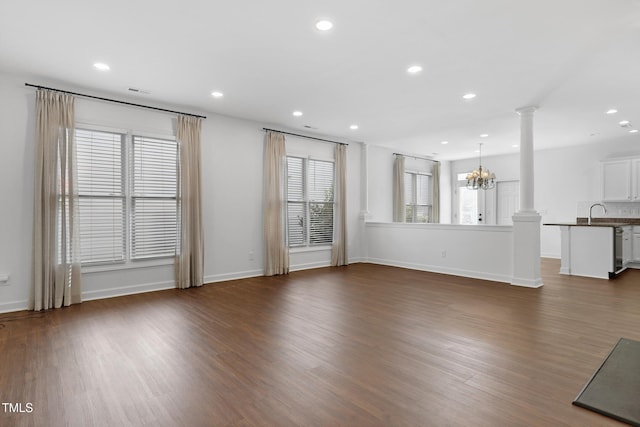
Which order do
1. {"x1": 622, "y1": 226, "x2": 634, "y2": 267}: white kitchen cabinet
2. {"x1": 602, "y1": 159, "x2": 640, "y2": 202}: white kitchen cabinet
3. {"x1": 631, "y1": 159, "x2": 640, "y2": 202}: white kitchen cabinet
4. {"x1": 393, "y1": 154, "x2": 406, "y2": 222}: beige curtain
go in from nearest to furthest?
1. {"x1": 622, "y1": 226, "x2": 634, "y2": 267}: white kitchen cabinet
2. {"x1": 631, "y1": 159, "x2": 640, "y2": 202}: white kitchen cabinet
3. {"x1": 602, "y1": 159, "x2": 640, "y2": 202}: white kitchen cabinet
4. {"x1": 393, "y1": 154, "x2": 406, "y2": 222}: beige curtain

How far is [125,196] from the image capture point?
5047 mm

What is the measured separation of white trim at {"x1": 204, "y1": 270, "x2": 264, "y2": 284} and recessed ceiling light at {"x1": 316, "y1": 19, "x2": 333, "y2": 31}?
14.2ft

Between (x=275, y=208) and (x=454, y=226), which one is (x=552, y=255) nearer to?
(x=454, y=226)

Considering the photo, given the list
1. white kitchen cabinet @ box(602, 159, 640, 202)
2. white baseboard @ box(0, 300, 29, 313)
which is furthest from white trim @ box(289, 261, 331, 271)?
white kitchen cabinet @ box(602, 159, 640, 202)

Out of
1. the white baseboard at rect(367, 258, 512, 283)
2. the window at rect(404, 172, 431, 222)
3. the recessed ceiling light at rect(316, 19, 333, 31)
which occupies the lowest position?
the white baseboard at rect(367, 258, 512, 283)

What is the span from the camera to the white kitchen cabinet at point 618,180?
7.68 metres

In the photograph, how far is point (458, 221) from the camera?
1119cm

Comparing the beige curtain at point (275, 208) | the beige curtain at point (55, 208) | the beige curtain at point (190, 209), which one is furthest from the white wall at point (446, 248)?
the beige curtain at point (55, 208)

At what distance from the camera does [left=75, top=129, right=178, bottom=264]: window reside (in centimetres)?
474

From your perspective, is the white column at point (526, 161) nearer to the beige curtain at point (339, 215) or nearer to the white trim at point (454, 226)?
the white trim at point (454, 226)

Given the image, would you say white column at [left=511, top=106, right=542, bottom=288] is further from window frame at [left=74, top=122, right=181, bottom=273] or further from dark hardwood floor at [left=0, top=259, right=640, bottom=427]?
window frame at [left=74, top=122, right=181, bottom=273]

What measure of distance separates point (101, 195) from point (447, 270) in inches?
243

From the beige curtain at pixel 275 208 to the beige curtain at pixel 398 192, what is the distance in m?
3.64

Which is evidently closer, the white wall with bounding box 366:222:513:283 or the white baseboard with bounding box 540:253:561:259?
the white wall with bounding box 366:222:513:283
